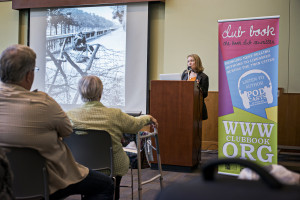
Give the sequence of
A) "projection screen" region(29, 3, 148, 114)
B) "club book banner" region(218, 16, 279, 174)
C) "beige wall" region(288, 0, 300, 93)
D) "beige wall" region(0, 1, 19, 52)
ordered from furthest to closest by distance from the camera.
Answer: "beige wall" region(0, 1, 19, 52)
"projection screen" region(29, 3, 148, 114)
"beige wall" region(288, 0, 300, 93)
"club book banner" region(218, 16, 279, 174)

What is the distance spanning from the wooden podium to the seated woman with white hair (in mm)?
2104

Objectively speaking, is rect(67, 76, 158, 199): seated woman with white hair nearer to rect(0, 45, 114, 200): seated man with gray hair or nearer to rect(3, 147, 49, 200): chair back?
rect(0, 45, 114, 200): seated man with gray hair

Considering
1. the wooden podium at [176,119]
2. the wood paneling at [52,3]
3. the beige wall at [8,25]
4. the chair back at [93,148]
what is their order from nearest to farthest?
the chair back at [93,148]
the wooden podium at [176,119]
the wood paneling at [52,3]
the beige wall at [8,25]

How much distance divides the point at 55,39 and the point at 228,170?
4.64 meters

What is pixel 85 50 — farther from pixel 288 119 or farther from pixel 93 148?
pixel 93 148

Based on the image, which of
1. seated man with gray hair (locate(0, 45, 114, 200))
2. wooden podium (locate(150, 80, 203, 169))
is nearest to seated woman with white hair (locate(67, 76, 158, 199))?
seated man with gray hair (locate(0, 45, 114, 200))

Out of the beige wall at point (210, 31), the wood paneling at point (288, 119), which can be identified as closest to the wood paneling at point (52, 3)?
the beige wall at point (210, 31)

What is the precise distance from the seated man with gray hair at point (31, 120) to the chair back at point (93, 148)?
0.41 m

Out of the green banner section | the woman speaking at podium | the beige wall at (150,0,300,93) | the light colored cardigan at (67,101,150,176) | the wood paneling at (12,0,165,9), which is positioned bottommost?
the green banner section

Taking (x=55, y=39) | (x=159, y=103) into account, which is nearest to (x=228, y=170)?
(x=159, y=103)

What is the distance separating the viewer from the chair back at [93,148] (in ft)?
7.73

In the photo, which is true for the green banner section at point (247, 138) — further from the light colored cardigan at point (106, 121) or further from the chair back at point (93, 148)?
the chair back at point (93, 148)

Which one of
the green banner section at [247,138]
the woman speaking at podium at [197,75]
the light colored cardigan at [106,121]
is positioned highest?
the woman speaking at podium at [197,75]

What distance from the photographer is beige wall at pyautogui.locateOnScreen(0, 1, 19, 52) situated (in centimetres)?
793
